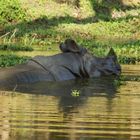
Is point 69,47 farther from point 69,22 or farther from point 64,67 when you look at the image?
point 69,22

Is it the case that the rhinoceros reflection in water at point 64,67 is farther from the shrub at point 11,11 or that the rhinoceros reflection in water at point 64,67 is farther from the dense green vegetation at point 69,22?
the shrub at point 11,11

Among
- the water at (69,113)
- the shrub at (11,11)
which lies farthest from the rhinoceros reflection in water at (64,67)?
the shrub at (11,11)

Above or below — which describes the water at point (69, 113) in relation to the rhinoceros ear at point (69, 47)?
below

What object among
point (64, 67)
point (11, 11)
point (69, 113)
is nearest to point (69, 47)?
point (64, 67)

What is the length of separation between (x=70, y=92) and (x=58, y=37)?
19.9 metres

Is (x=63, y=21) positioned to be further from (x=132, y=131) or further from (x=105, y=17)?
(x=132, y=131)

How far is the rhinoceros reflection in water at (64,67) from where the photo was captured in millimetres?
12005

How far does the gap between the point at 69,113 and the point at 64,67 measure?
5.72m

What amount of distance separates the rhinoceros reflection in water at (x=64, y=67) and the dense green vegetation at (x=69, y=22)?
382 inches

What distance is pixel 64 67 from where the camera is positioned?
13164mm

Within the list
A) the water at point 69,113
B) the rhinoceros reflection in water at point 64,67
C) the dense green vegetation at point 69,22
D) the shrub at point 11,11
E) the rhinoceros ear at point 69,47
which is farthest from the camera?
the shrub at point 11,11

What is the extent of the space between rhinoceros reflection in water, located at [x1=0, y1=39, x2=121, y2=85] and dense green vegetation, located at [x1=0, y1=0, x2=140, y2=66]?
971cm

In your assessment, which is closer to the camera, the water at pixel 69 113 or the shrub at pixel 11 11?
the water at pixel 69 113

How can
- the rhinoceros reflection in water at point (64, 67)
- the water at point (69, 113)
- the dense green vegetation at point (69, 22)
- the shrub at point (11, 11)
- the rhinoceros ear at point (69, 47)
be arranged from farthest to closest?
1. the shrub at point (11, 11)
2. the dense green vegetation at point (69, 22)
3. the rhinoceros ear at point (69, 47)
4. the rhinoceros reflection in water at point (64, 67)
5. the water at point (69, 113)
